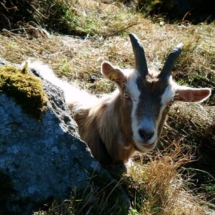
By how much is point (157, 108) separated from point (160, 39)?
432 centimetres

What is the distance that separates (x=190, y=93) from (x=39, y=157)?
2234 millimetres

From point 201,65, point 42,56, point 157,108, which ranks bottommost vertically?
point 42,56

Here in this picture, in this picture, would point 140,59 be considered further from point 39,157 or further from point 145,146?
point 39,157

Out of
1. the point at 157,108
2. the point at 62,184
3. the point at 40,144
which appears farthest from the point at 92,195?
the point at 157,108

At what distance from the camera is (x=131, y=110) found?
17.3 feet

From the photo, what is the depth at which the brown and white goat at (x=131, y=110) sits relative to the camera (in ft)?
16.8

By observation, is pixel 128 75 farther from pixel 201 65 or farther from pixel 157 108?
pixel 201 65

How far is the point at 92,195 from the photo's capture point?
4.24m

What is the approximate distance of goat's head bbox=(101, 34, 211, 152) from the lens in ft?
16.5

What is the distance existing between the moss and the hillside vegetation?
1215 millimetres

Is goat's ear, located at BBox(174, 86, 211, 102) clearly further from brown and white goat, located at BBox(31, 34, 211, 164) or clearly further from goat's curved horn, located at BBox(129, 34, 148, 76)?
goat's curved horn, located at BBox(129, 34, 148, 76)

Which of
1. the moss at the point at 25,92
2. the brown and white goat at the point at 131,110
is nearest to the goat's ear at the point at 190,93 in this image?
the brown and white goat at the point at 131,110

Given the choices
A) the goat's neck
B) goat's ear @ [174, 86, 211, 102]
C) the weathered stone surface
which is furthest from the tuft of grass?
goat's ear @ [174, 86, 211, 102]

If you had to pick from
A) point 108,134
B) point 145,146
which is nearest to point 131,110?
point 145,146
